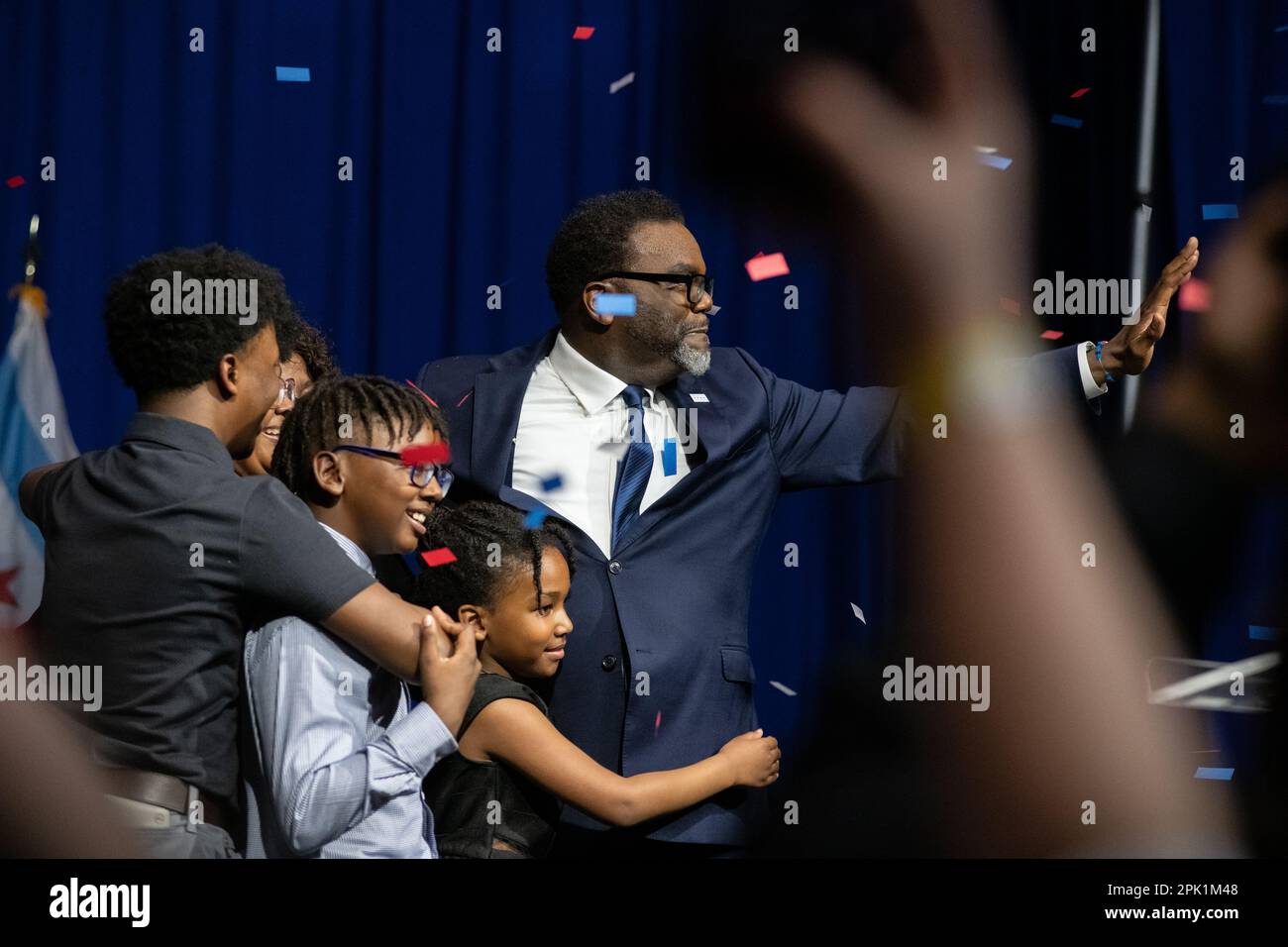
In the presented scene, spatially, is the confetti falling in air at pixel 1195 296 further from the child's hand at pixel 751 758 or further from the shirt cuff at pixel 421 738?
the shirt cuff at pixel 421 738

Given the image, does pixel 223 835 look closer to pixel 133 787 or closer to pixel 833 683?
pixel 133 787

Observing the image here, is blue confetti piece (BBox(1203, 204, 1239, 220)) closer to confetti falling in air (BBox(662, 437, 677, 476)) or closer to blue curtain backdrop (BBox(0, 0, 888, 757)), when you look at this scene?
blue curtain backdrop (BBox(0, 0, 888, 757))

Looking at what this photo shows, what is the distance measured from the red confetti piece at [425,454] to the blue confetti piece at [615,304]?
54 cm

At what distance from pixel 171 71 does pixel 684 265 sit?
3.82ft

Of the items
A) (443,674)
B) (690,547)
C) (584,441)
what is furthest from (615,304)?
(443,674)

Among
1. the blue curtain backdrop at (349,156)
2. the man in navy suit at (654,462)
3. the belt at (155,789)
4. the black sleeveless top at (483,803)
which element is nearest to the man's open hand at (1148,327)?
the man in navy suit at (654,462)

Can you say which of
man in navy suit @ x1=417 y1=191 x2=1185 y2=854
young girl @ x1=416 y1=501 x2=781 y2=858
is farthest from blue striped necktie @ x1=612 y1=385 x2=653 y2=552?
young girl @ x1=416 y1=501 x2=781 y2=858

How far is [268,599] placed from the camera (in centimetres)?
157

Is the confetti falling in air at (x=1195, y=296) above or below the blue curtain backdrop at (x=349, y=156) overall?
below

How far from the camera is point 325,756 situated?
1.52 m

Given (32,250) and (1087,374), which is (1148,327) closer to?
(1087,374)

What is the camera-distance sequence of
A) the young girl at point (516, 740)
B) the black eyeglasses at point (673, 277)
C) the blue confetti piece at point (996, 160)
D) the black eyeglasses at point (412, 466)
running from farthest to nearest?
the blue confetti piece at point (996, 160)
the black eyeglasses at point (673, 277)
the young girl at point (516, 740)
the black eyeglasses at point (412, 466)

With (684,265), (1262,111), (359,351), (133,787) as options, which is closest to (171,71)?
(359,351)

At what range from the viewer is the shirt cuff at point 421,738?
158 centimetres
